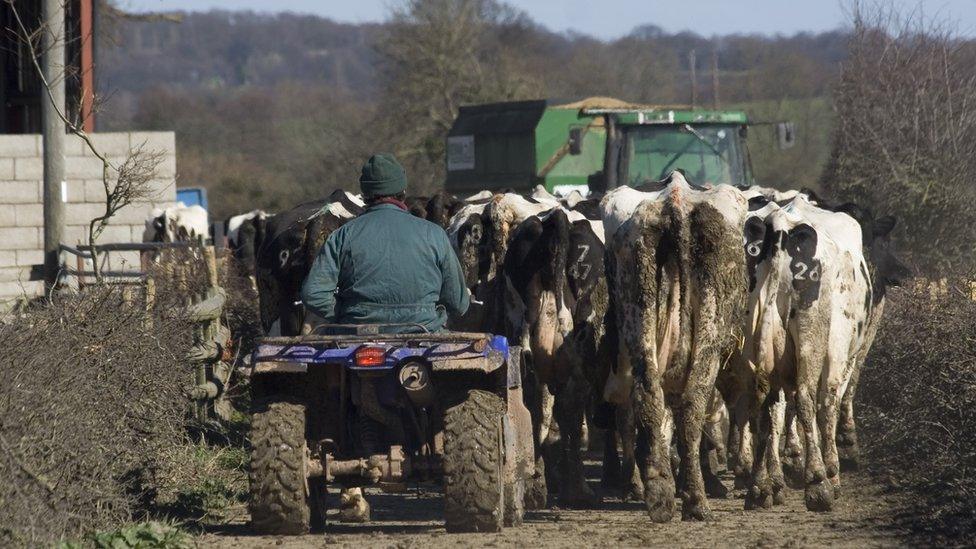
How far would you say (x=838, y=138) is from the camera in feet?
80.3

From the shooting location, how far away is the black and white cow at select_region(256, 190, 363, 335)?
487 inches

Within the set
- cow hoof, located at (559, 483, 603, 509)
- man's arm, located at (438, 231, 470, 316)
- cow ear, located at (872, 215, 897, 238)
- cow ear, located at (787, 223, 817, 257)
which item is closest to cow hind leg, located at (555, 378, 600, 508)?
cow hoof, located at (559, 483, 603, 509)

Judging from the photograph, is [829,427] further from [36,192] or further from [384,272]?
[36,192]

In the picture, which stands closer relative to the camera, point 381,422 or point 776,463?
point 381,422

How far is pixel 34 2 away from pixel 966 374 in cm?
1827

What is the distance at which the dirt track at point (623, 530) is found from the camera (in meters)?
8.98

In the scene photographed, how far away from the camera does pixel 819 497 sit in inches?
425

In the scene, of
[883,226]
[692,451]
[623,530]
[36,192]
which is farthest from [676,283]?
[36,192]

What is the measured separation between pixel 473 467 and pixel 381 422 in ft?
2.54

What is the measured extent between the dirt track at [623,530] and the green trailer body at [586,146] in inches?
342

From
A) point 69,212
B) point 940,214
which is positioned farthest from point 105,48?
point 940,214

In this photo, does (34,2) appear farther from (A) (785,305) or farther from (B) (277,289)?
(A) (785,305)

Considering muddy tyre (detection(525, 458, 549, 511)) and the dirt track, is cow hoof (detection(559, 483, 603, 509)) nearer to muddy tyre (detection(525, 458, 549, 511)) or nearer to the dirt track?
the dirt track

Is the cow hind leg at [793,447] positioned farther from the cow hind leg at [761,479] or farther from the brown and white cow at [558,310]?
the brown and white cow at [558,310]
